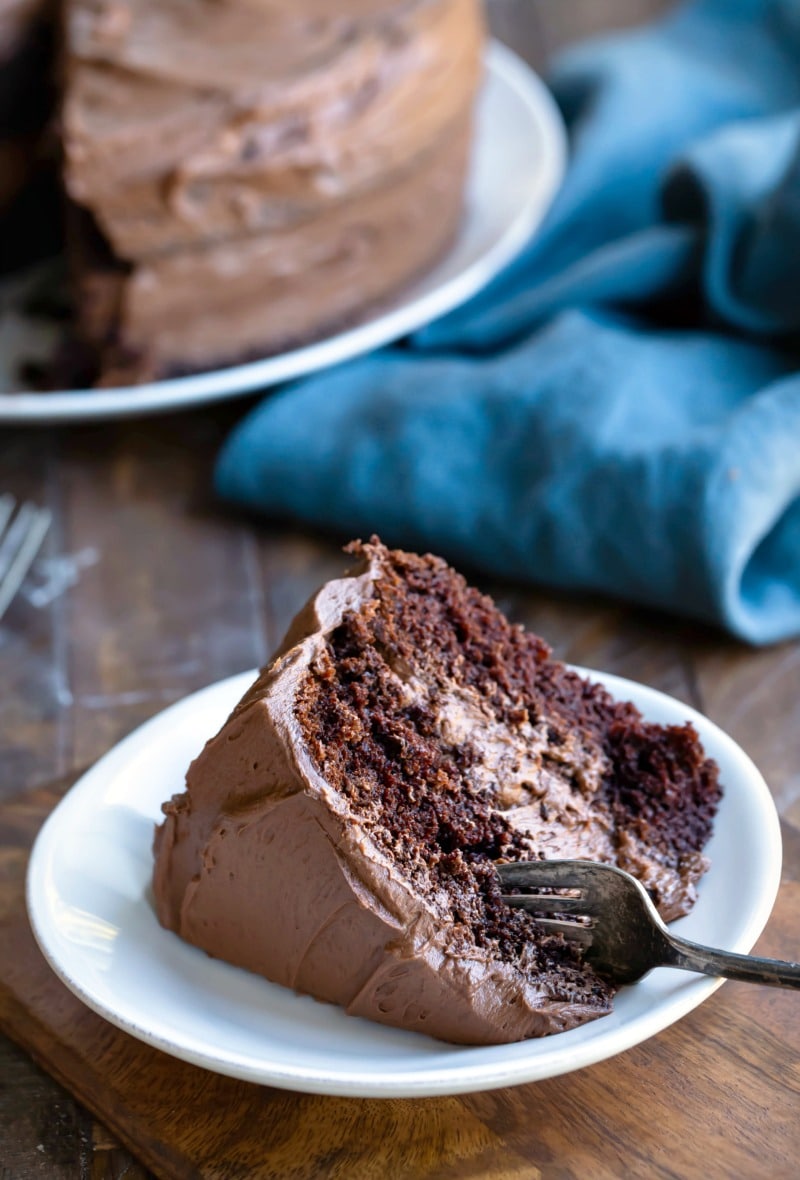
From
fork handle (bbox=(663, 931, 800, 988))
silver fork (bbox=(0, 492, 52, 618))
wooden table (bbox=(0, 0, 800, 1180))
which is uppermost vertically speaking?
fork handle (bbox=(663, 931, 800, 988))

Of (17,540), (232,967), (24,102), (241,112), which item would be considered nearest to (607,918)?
(232,967)

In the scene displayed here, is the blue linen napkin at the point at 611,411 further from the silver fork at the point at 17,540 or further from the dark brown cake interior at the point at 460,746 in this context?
the dark brown cake interior at the point at 460,746

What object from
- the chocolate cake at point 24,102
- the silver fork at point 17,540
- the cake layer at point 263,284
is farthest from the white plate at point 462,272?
the chocolate cake at point 24,102

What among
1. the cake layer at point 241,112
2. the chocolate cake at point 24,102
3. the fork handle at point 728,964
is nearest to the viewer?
the fork handle at point 728,964

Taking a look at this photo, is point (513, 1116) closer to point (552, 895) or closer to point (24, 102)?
point (552, 895)

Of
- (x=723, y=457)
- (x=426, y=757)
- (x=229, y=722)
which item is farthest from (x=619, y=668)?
(x=229, y=722)

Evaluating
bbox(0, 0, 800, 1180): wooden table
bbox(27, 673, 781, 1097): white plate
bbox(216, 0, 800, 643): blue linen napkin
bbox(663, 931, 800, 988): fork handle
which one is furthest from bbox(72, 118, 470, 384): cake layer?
bbox(663, 931, 800, 988): fork handle

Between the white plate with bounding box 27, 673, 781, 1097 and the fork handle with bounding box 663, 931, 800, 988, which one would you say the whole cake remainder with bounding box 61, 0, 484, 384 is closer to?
the white plate with bounding box 27, 673, 781, 1097
